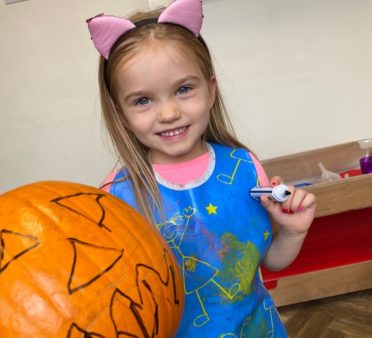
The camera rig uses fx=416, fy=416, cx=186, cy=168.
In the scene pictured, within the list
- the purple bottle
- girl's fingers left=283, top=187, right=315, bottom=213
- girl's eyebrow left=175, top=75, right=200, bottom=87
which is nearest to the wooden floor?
the purple bottle

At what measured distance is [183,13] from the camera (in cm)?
73

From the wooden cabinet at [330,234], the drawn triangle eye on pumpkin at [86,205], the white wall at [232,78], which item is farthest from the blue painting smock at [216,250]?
the white wall at [232,78]

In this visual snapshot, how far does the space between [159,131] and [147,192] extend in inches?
4.7

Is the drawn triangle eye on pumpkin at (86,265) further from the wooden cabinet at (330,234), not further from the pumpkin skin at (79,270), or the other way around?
the wooden cabinet at (330,234)

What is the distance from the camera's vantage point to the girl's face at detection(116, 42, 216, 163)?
69cm

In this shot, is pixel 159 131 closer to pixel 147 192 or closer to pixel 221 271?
pixel 147 192

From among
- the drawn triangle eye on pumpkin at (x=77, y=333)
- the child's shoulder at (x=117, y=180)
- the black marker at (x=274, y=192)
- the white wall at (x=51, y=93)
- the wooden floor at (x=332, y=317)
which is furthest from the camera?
the white wall at (x=51, y=93)

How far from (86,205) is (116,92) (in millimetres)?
287

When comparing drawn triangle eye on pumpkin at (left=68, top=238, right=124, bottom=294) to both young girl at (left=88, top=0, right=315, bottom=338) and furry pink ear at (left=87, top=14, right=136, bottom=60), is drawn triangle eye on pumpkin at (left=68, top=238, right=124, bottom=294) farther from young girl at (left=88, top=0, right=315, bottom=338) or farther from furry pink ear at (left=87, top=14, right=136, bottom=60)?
furry pink ear at (left=87, top=14, right=136, bottom=60)

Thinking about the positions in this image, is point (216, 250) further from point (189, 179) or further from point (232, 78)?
point (232, 78)

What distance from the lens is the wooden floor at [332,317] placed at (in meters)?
1.53

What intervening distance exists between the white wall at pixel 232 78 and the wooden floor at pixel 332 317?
67cm

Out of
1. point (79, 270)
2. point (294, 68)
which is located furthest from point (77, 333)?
point (294, 68)

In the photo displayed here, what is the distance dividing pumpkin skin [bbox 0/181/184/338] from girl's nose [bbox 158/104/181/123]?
7.4 inches
